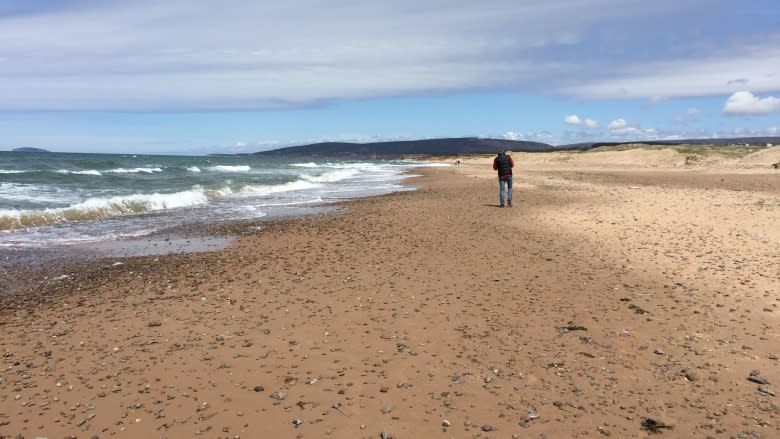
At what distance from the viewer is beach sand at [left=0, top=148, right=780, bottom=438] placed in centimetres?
418

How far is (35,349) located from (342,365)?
3383 mm

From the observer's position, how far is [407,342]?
567cm

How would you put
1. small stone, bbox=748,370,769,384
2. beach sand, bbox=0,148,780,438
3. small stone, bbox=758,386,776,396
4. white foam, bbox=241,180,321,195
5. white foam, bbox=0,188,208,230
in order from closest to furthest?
beach sand, bbox=0,148,780,438 → small stone, bbox=758,386,776,396 → small stone, bbox=748,370,769,384 → white foam, bbox=0,188,208,230 → white foam, bbox=241,180,321,195

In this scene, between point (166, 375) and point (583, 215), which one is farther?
point (583, 215)

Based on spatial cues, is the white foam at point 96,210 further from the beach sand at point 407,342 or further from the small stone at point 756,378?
the small stone at point 756,378

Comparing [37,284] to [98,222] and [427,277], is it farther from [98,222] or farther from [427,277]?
[98,222]

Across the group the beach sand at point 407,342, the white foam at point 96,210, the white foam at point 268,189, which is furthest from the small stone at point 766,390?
the white foam at point 268,189

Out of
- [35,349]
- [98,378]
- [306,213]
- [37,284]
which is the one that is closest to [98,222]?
[306,213]

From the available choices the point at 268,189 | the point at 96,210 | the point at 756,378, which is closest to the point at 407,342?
the point at 756,378

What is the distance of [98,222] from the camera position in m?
15.5

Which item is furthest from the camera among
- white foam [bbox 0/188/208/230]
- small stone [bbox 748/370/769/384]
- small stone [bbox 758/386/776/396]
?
white foam [bbox 0/188/208/230]

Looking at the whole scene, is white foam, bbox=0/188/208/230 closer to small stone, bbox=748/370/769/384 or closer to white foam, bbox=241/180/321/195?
white foam, bbox=241/180/321/195

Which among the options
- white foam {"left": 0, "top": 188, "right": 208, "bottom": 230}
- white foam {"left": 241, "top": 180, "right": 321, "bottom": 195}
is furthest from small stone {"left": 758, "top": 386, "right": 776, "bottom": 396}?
white foam {"left": 241, "top": 180, "right": 321, "bottom": 195}

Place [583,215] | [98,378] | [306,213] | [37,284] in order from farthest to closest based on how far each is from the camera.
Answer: [306,213]
[583,215]
[37,284]
[98,378]
